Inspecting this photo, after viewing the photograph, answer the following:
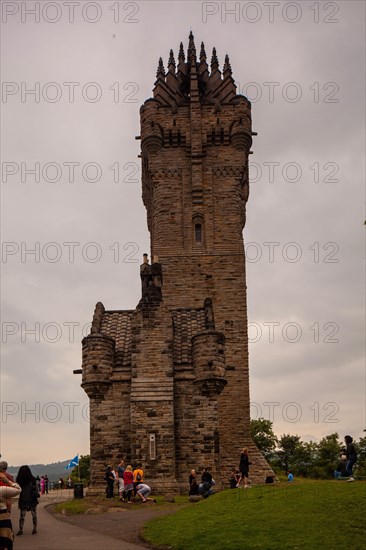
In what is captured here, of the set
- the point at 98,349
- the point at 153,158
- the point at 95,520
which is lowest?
the point at 95,520

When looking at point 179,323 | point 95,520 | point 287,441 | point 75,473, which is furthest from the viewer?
point 75,473

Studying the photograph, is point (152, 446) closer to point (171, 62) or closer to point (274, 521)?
point (274, 521)

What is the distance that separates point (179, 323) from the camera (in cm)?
2875

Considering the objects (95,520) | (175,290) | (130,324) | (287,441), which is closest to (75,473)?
(287,441)

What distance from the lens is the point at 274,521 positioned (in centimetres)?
1455

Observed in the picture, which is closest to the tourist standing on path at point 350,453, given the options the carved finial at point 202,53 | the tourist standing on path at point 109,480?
the tourist standing on path at point 109,480

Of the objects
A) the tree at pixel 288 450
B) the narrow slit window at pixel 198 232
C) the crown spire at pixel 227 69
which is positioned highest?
the crown spire at pixel 227 69

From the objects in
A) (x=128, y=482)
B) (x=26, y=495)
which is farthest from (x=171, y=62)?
(x=26, y=495)

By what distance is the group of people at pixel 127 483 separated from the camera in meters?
22.4

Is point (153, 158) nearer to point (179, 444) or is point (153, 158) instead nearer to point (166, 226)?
point (166, 226)

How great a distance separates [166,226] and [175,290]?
14.2ft

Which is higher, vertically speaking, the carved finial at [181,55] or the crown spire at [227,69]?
the carved finial at [181,55]

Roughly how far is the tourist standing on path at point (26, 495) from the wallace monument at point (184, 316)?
26.0 feet

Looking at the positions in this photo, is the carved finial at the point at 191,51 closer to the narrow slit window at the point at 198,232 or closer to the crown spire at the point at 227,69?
the crown spire at the point at 227,69
